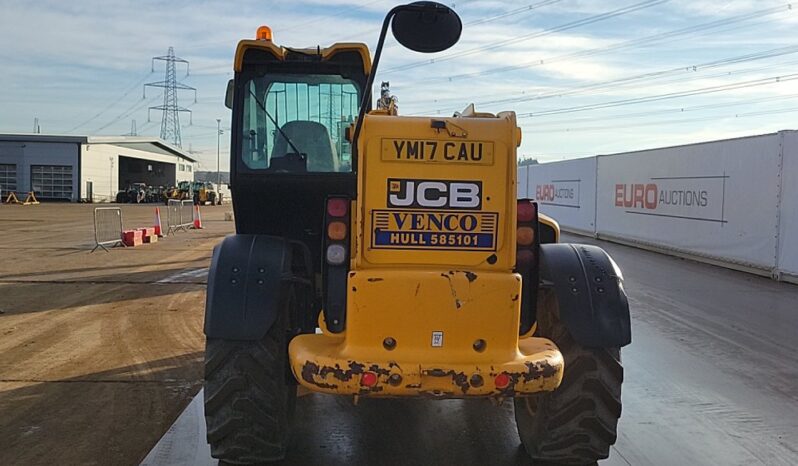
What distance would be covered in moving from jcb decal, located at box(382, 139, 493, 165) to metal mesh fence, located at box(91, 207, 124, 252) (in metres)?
15.7

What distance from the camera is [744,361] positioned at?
7414mm

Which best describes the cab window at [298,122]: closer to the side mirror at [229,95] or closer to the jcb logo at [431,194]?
the side mirror at [229,95]

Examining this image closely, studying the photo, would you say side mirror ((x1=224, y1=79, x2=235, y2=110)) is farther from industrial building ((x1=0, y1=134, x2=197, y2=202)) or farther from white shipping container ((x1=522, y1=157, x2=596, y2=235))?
industrial building ((x1=0, y1=134, x2=197, y2=202))

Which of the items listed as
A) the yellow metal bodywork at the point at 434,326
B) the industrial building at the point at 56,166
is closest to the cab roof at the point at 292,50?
the yellow metal bodywork at the point at 434,326

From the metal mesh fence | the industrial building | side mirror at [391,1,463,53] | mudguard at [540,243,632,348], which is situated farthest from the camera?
the industrial building

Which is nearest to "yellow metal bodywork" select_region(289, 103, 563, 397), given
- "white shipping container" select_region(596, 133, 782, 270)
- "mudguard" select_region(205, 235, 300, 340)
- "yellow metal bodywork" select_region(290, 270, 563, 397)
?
"yellow metal bodywork" select_region(290, 270, 563, 397)

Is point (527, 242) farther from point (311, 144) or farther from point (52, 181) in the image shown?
point (52, 181)

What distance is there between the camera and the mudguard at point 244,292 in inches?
158

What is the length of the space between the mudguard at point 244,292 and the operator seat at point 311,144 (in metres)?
1.17

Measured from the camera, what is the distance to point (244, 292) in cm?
408

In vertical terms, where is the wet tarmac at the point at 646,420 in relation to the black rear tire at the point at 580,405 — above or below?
below

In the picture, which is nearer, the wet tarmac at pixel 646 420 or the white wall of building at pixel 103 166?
the wet tarmac at pixel 646 420

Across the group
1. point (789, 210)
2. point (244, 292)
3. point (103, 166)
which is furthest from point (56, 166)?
point (244, 292)

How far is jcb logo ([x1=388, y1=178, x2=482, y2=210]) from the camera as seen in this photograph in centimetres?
397
